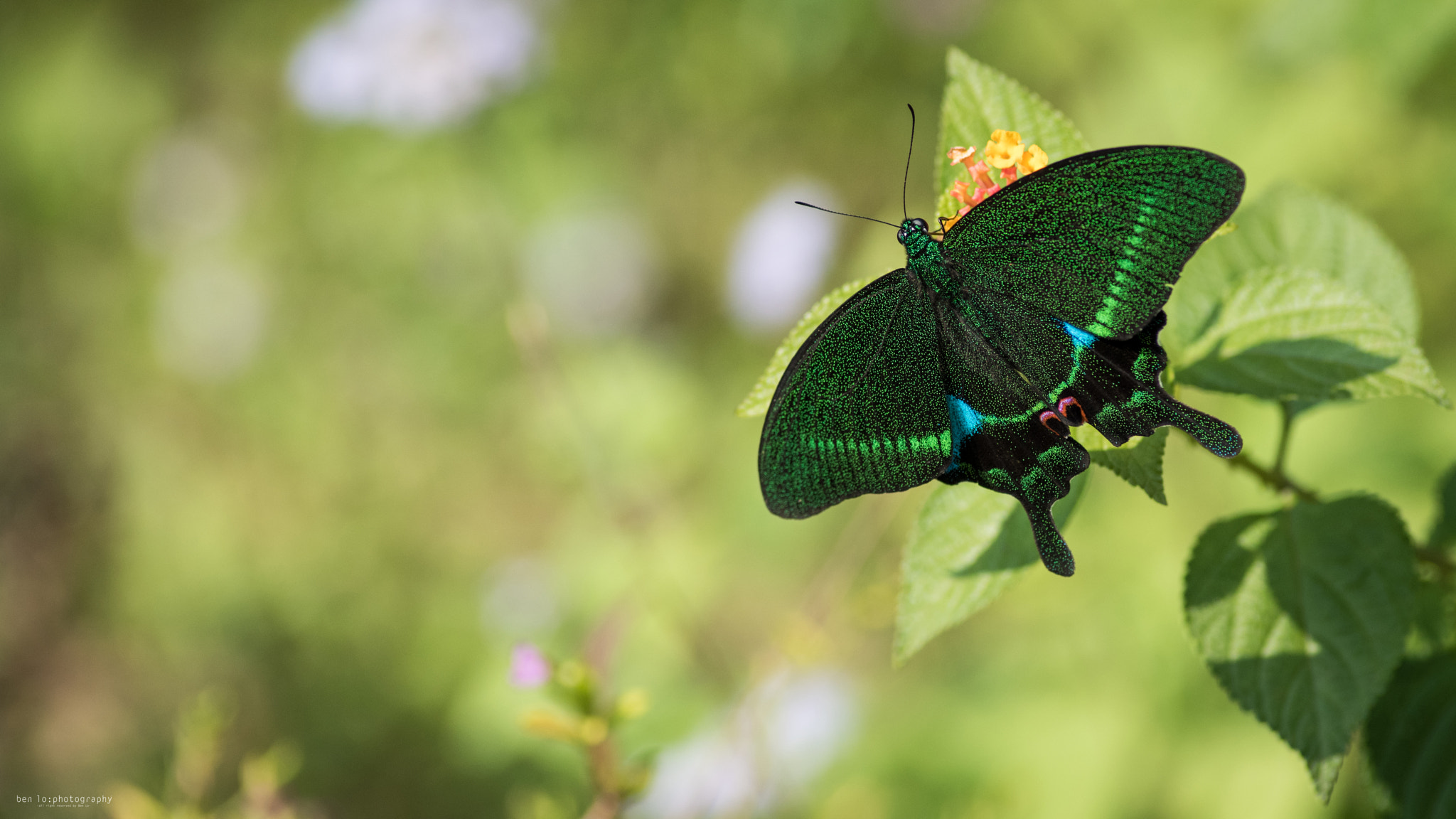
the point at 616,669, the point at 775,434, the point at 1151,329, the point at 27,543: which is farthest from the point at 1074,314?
the point at 27,543

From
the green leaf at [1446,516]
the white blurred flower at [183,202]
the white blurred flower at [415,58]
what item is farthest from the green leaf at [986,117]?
the white blurred flower at [183,202]

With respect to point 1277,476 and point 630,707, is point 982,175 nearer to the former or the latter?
point 1277,476

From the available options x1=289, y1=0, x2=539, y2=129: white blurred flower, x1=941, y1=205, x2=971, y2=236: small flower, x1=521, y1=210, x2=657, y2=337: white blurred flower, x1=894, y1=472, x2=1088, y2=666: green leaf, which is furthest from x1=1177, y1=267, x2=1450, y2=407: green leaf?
x1=521, y1=210, x2=657, y2=337: white blurred flower

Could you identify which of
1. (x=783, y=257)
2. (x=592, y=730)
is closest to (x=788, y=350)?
(x=592, y=730)

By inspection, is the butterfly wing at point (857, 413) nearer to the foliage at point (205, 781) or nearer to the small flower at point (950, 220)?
the small flower at point (950, 220)

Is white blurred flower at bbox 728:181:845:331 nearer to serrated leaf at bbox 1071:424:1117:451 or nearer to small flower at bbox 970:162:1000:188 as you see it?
small flower at bbox 970:162:1000:188

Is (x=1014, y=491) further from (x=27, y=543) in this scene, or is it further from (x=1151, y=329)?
(x=27, y=543)
